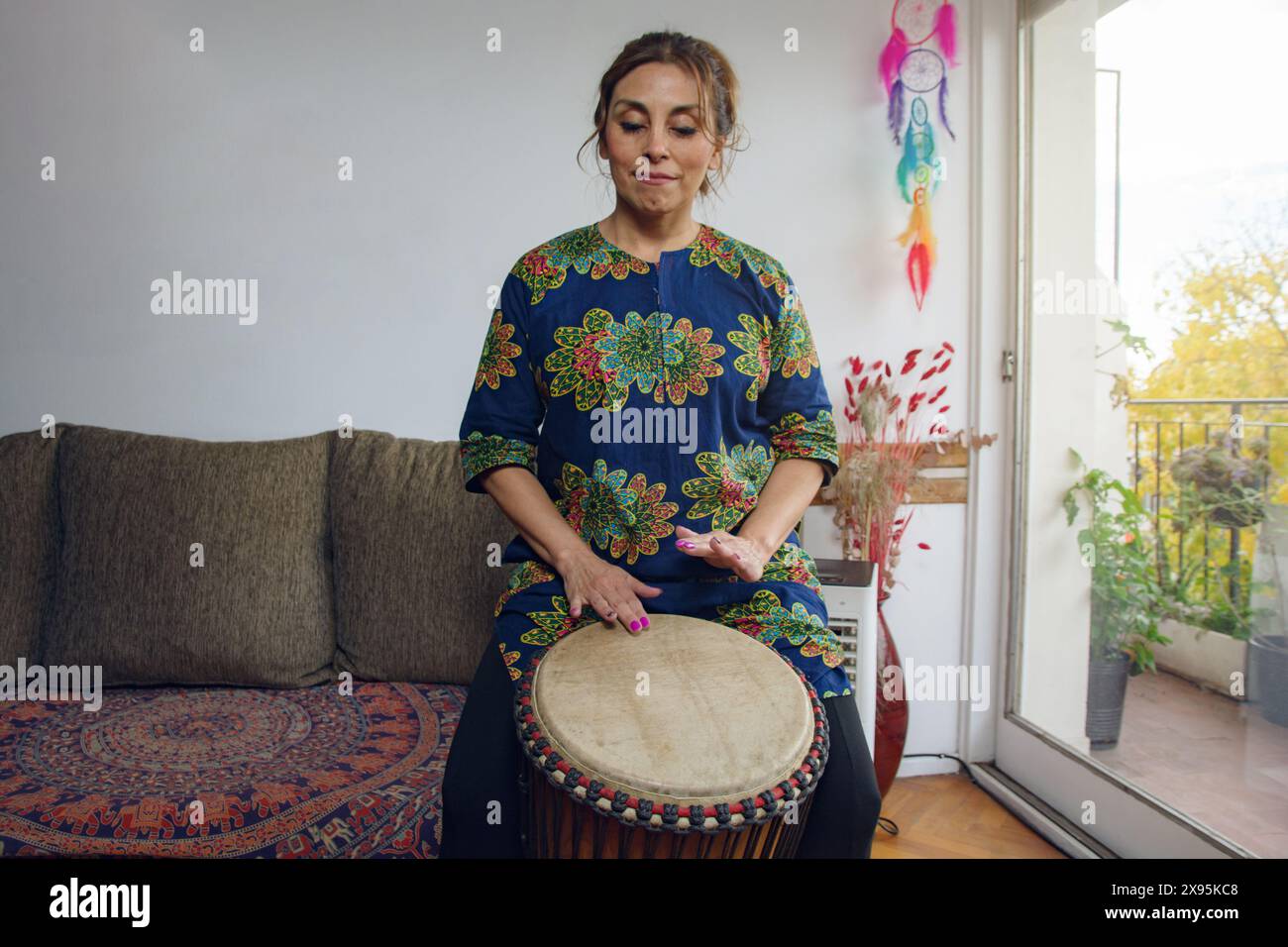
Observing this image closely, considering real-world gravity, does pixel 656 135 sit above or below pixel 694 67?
below

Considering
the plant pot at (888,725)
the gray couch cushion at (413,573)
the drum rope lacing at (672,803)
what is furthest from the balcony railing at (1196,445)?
the gray couch cushion at (413,573)

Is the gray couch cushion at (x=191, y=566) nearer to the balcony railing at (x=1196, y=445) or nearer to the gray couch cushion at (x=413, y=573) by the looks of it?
the gray couch cushion at (x=413, y=573)

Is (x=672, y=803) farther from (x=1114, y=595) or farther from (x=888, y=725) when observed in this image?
(x=1114, y=595)

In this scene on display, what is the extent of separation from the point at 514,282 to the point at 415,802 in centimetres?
96

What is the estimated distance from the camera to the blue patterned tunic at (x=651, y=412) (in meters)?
1.43

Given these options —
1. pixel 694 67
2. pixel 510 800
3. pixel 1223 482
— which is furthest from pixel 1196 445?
pixel 510 800

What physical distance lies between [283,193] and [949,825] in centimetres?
254

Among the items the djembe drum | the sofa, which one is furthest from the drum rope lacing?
the sofa

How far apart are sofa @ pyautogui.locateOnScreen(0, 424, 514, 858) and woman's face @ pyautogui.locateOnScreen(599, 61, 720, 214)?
0.92m

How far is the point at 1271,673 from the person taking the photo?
5.69 feet

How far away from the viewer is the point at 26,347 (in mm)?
2410

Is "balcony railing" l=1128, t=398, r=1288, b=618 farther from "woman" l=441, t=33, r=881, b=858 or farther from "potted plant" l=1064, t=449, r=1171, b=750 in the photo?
"woman" l=441, t=33, r=881, b=858

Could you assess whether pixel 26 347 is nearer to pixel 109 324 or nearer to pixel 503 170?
pixel 109 324

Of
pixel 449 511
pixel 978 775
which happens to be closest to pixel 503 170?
pixel 449 511
